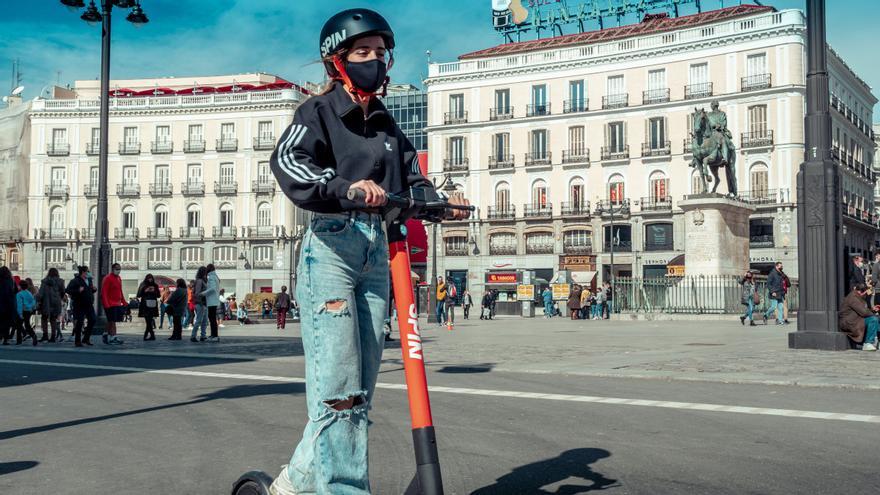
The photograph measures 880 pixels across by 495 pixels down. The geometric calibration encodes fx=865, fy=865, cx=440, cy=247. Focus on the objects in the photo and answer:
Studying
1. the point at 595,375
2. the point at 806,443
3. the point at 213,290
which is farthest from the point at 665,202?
the point at 806,443

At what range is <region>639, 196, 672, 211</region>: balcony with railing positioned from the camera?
5247 centimetres

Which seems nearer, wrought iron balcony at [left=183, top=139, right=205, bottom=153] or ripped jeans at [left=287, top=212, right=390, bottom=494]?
ripped jeans at [left=287, top=212, right=390, bottom=494]

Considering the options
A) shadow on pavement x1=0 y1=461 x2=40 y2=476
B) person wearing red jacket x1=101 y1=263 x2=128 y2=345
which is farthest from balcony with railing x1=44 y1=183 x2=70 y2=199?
shadow on pavement x1=0 y1=461 x2=40 y2=476

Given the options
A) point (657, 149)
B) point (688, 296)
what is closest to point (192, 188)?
point (657, 149)

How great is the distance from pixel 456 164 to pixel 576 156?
28.3 ft

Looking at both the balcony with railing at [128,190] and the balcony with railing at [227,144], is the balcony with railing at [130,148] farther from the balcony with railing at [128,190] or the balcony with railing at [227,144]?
the balcony with railing at [227,144]

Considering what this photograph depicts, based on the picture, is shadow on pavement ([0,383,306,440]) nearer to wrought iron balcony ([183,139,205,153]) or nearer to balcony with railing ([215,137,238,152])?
balcony with railing ([215,137,238,152])

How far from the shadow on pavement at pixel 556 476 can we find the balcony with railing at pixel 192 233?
64.1 m

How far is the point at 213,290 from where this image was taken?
61.1ft

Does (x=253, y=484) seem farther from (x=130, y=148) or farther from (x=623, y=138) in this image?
(x=130, y=148)

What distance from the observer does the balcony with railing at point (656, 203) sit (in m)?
52.5

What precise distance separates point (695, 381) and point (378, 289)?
21.0ft

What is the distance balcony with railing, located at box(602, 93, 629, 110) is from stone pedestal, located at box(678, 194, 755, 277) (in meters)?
31.1

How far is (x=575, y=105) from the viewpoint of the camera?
56.5 m
